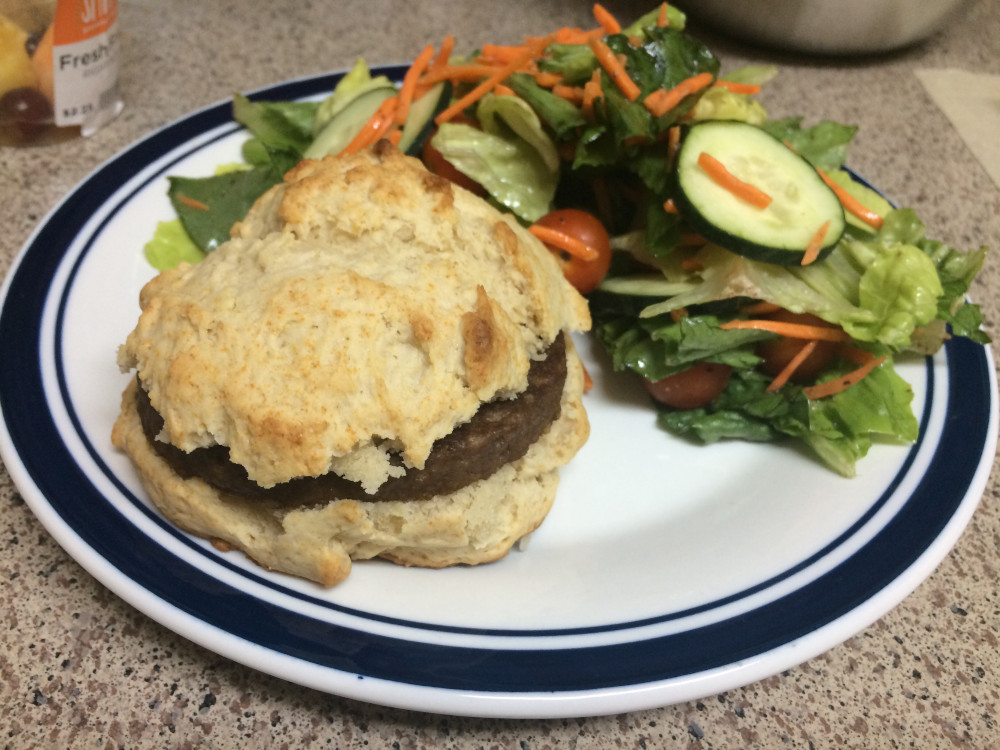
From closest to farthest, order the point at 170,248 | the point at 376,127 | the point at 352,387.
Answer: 1. the point at 352,387
2. the point at 170,248
3. the point at 376,127

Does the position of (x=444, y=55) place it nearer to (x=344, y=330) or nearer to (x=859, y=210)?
(x=859, y=210)

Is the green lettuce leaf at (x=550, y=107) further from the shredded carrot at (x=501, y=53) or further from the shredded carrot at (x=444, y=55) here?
the shredded carrot at (x=444, y=55)

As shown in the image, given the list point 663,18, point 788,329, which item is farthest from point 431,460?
point 663,18

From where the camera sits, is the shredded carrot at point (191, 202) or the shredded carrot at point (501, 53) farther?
the shredded carrot at point (501, 53)

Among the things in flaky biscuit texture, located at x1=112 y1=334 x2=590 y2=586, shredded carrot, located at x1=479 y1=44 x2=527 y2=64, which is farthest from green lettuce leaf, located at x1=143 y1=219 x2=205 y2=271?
shredded carrot, located at x1=479 y1=44 x2=527 y2=64

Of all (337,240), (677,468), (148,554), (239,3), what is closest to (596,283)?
(677,468)

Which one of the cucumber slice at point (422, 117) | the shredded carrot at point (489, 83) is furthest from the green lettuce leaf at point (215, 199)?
the shredded carrot at point (489, 83)

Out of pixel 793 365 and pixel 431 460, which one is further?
pixel 793 365
